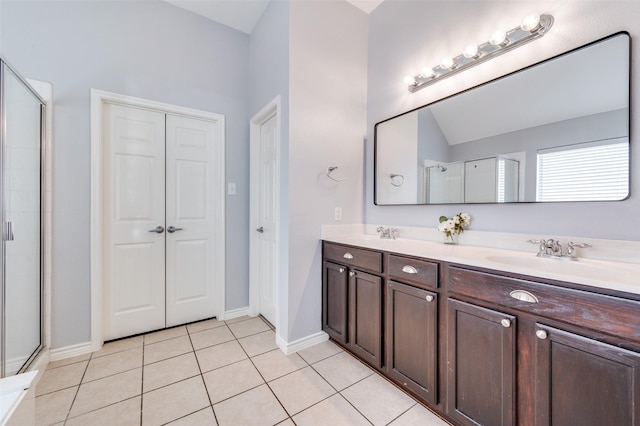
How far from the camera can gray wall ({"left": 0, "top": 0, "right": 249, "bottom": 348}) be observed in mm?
1851

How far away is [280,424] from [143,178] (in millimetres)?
2145

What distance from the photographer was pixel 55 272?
1.89 meters

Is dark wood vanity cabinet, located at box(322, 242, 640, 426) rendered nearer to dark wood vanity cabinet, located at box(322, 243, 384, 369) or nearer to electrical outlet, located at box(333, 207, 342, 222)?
dark wood vanity cabinet, located at box(322, 243, 384, 369)

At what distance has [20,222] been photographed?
1.60 metres

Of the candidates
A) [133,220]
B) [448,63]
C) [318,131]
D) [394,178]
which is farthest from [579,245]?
[133,220]

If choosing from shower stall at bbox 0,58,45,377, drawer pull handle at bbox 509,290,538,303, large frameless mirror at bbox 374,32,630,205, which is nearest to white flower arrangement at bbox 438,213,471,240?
large frameless mirror at bbox 374,32,630,205

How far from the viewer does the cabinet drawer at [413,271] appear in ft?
4.43

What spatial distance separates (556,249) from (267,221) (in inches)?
82.8

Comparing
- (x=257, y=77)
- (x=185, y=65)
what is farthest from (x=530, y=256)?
(x=185, y=65)

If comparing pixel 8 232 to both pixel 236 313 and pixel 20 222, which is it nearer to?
pixel 20 222

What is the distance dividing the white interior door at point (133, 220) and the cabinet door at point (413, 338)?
205 cm

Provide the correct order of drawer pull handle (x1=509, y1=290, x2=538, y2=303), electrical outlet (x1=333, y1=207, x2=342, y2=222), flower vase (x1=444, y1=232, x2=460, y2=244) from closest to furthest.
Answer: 1. drawer pull handle (x1=509, y1=290, x2=538, y2=303)
2. flower vase (x1=444, y1=232, x2=460, y2=244)
3. electrical outlet (x1=333, y1=207, x2=342, y2=222)

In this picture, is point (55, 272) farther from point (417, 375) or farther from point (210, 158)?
point (417, 375)

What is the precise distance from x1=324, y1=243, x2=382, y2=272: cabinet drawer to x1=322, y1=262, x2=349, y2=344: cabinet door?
0.07 meters
